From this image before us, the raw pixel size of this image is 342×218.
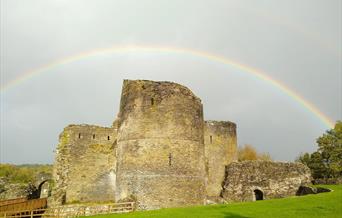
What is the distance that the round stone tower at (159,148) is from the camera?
20047 millimetres

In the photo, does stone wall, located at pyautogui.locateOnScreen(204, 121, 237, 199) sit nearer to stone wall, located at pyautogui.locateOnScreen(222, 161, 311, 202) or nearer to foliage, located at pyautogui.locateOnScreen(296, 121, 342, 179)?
stone wall, located at pyautogui.locateOnScreen(222, 161, 311, 202)

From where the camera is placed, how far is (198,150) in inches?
845

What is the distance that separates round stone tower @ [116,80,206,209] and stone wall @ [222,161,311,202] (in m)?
7.31

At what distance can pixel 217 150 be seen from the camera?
29125 mm

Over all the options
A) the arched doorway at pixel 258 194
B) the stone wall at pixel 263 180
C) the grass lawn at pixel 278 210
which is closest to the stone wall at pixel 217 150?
the stone wall at pixel 263 180

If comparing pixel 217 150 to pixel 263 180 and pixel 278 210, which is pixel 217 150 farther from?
pixel 278 210

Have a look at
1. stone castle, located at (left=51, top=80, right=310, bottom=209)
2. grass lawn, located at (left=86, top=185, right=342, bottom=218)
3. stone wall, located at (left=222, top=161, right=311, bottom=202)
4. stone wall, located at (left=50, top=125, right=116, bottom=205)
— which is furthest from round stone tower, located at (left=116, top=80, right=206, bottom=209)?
stone wall, located at (left=222, top=161, right=311, bottom=202)

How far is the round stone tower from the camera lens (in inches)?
789

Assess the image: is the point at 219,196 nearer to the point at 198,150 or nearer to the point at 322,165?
the point at 198,150

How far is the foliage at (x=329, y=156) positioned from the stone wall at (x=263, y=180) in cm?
2028

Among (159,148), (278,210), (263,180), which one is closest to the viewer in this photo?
(278,210)

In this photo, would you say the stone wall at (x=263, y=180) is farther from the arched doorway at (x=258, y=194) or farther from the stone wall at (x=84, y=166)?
the stone wall at (x=84, y=166)

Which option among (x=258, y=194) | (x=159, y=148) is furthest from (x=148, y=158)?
(x=258, y=194)

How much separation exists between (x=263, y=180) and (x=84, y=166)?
1462 centimetres
